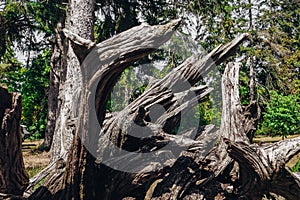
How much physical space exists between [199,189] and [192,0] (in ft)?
29.3

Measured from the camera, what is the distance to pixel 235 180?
12.7 ft

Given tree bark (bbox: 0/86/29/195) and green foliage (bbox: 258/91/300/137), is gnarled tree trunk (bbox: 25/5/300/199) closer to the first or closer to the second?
tree bark (bbox: 0/86/29/195)

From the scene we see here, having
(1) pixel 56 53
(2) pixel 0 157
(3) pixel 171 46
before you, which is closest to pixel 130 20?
(3) pixel 171 46

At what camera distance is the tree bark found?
104 inches

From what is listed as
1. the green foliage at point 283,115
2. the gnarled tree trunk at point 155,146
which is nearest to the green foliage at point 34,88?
the green foliage at point 283,115

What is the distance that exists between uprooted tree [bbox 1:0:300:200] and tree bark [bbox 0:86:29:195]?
36 centimetres

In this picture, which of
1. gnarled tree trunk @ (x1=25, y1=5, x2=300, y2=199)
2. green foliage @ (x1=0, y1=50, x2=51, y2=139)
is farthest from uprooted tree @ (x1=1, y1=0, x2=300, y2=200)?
green foliage @ (x1=0, y1=50, x2=51, y2=139)

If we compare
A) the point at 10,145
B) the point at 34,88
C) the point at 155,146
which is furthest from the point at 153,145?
the point at 34,88

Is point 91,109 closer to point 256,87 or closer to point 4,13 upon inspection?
point 4,13

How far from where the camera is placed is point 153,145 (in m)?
3.67

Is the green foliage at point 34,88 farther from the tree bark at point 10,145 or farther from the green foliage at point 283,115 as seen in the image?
the tree bark at point 10,145

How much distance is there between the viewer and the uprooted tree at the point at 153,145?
274 cm

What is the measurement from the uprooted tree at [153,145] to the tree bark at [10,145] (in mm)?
357

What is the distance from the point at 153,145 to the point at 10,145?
1396mm
